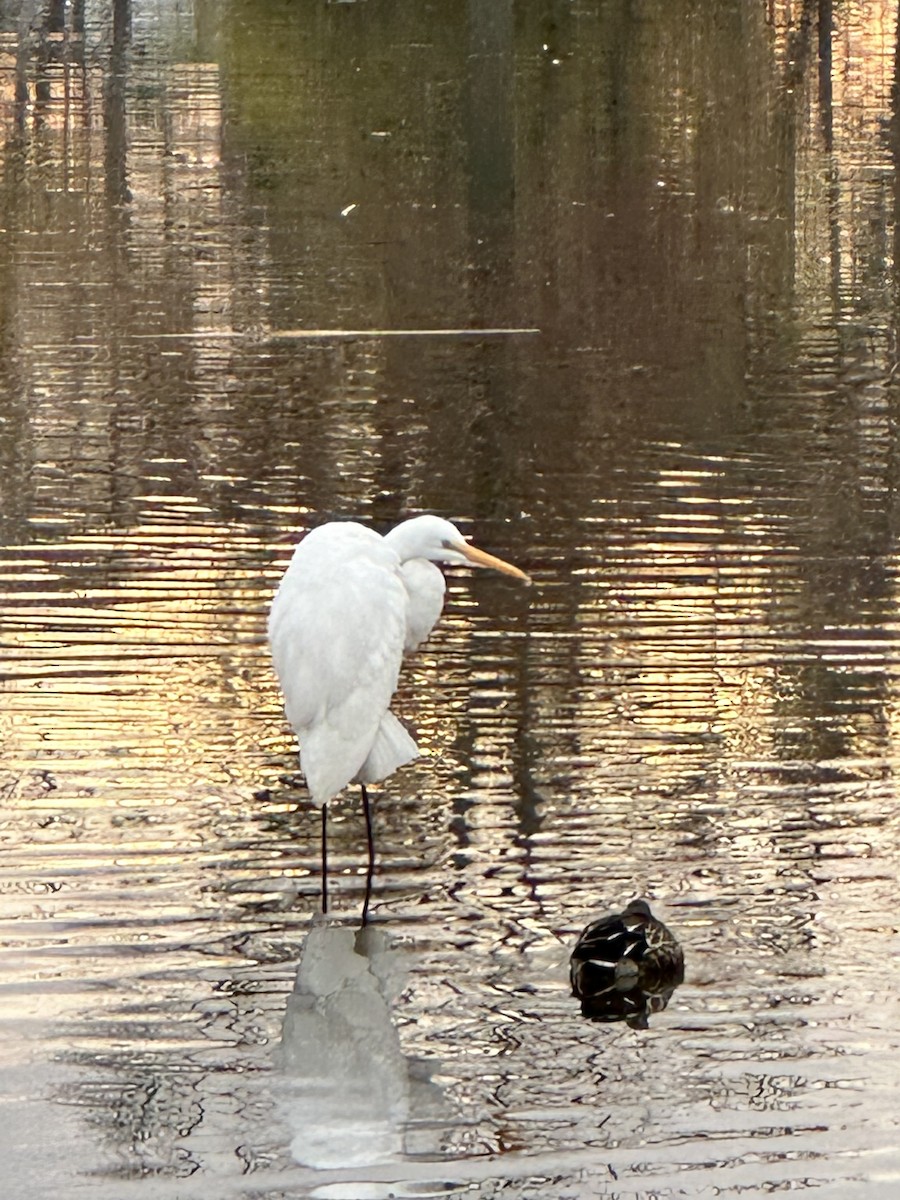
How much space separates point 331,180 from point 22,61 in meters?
10.2

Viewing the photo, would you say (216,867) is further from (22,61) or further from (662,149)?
(22,61)

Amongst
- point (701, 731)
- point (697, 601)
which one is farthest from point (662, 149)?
point (701, 731)

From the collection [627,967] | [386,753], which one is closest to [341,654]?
[386,753]

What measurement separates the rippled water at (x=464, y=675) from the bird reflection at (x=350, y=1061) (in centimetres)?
2

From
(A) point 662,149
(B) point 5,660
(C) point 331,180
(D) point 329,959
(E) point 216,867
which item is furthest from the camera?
(A) point 662,149

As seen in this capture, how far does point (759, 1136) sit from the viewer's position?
6449 millimetres

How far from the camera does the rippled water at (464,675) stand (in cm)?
668

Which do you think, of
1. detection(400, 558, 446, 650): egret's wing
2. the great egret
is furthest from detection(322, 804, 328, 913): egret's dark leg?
detection(400, 558, 446, 650): egret's wing

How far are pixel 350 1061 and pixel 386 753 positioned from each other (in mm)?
1490

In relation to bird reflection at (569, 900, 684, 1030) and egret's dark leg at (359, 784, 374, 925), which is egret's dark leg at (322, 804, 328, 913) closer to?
egret's dark leg at (359, 784, 374, 925)

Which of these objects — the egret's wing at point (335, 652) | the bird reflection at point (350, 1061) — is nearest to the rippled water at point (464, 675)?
the bird reflection at point (350, 1061)

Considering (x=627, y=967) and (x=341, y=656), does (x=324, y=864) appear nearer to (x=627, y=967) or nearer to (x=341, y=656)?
(x=341, y=656)

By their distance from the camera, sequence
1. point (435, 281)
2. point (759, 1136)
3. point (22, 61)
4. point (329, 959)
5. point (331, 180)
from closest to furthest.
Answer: point (759, 1136)
point (329, 959)
point (435, 281)
point (331, 180)
point (22, 61)

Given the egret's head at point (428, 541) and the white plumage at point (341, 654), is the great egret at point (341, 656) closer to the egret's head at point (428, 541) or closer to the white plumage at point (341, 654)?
the white plumage at point (341, 654)
